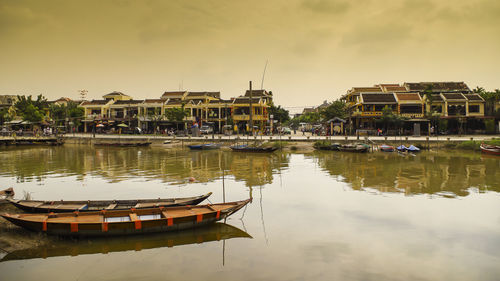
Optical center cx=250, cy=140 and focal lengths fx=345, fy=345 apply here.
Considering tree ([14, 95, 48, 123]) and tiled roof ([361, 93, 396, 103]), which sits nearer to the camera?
tiled roof ([361, 93, 396, 103])

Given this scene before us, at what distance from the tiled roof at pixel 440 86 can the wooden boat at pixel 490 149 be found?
2235cm

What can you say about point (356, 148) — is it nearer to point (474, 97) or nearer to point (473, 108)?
point (473, 108)

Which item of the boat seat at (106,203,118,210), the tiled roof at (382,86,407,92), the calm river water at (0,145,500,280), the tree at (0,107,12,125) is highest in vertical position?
the tiled roof at (382,86,407,92)

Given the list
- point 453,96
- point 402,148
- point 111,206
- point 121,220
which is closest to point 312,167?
point 402,148

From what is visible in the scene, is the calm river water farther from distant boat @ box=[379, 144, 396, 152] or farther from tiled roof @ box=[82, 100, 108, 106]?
tiled roof @ box=[82, 100, 108, 106]

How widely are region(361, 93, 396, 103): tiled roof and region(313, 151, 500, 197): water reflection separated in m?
16.0

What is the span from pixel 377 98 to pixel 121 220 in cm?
4589

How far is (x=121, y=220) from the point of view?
1109 centimetres

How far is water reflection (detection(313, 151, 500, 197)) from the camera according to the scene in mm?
18844

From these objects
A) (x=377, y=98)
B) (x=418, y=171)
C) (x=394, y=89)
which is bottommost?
(x=418, y=171)

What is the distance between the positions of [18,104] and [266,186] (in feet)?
206

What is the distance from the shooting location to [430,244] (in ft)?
35.4

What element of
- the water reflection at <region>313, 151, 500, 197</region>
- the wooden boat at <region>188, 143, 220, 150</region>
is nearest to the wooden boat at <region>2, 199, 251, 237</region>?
the water reflection at <region>313, 151, 500, 197</region>

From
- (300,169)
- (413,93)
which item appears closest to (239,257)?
(300,169)
